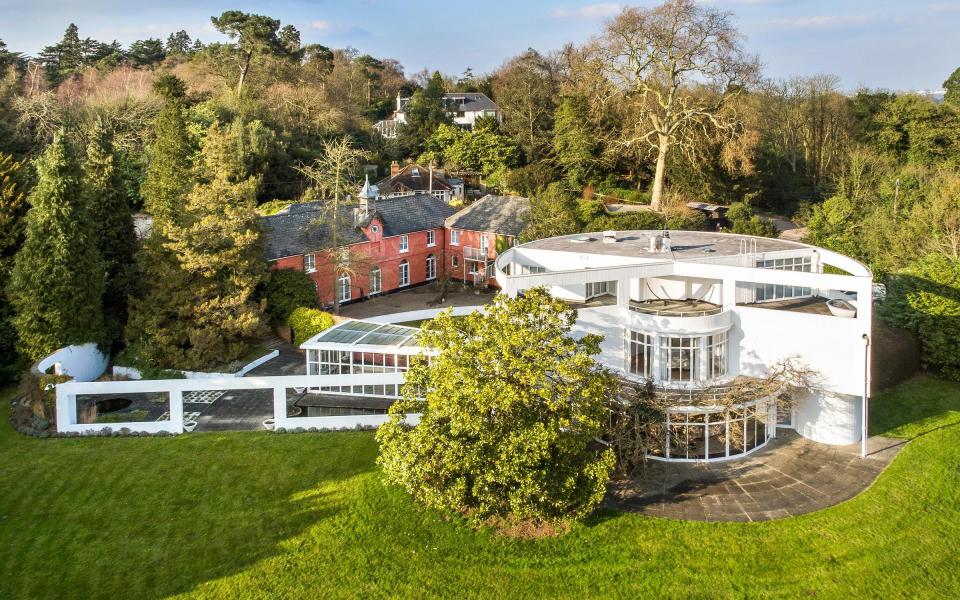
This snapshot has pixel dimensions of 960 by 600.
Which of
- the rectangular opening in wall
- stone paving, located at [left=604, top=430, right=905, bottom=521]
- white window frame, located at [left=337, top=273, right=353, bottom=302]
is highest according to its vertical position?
white window frame, located at [left=337, top=273, right=353, bottom=302]

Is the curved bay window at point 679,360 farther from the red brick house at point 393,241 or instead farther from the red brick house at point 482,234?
the red brick house at point 482,234

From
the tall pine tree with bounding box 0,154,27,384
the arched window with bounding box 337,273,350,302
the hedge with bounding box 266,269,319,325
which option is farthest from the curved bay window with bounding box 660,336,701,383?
the tall pine tree with bounding box 0,154,27,384

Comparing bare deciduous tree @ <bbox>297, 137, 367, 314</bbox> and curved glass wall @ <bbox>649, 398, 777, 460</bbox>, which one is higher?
bare deciduous tree @ <bbox>297, 137, 367, 314</bbox>

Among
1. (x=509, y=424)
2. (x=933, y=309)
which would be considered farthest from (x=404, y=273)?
(x=933, y=309)

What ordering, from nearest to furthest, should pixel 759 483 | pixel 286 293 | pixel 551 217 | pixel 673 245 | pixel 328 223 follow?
1. pixel 759 483
2. pixel 673 245
3. pixel 286 293
4. pixel 328 223
5. pixel 551 217

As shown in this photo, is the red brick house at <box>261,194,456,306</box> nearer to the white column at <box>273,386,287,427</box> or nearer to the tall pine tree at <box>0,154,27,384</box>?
the tall pine tree at <box>0,154,27,384</box>

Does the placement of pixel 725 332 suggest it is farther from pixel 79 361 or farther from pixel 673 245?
pixel 79 361

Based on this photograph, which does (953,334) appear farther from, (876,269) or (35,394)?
(35,394)
